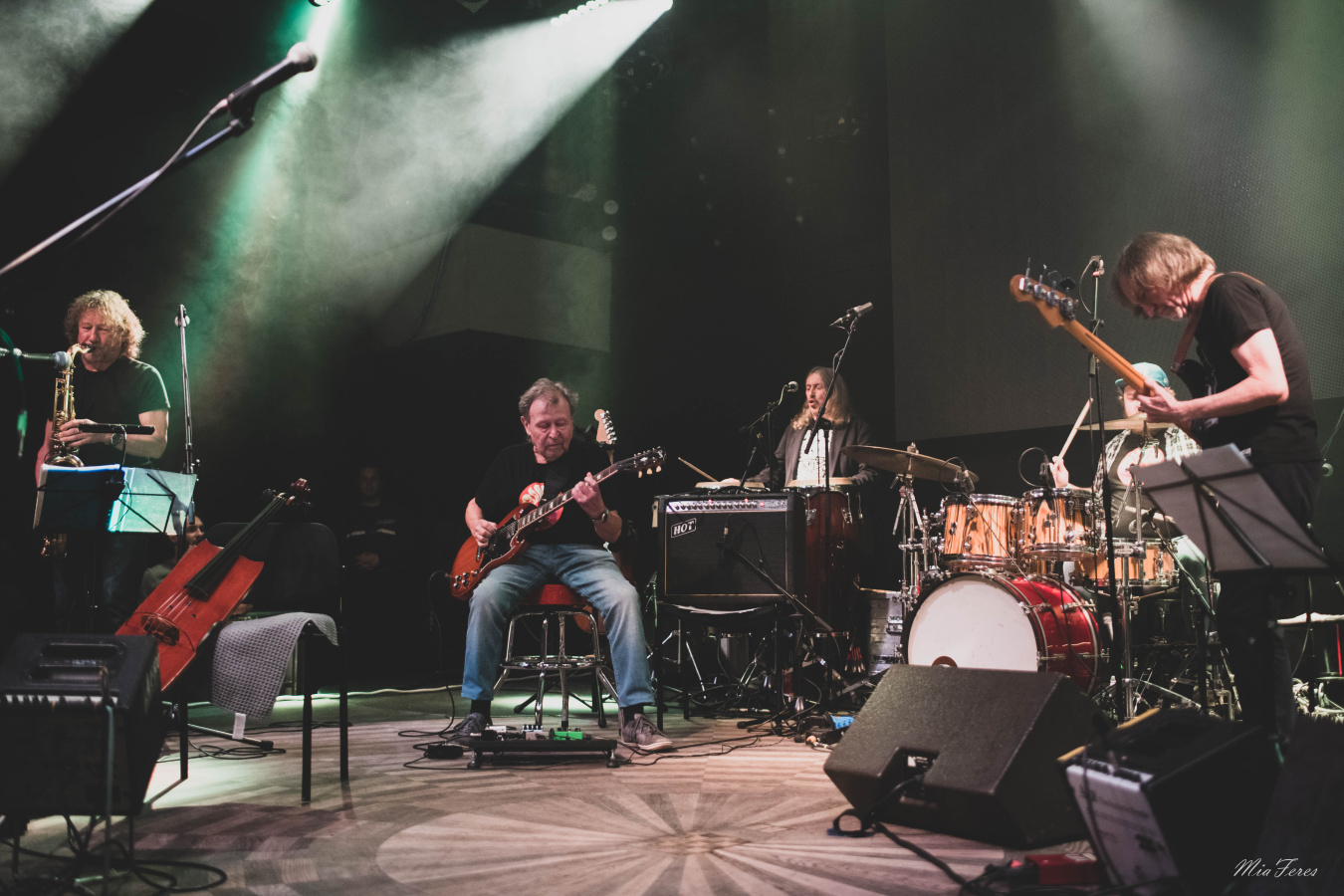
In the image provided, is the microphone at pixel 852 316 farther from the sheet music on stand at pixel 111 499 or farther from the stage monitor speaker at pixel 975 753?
the sheet music on stand at pixel 111 499

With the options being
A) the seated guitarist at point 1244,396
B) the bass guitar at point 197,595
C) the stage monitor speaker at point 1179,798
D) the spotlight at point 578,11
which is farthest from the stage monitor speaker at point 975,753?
the spotlight at point 578,11

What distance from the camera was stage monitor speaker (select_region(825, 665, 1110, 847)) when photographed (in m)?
2.37

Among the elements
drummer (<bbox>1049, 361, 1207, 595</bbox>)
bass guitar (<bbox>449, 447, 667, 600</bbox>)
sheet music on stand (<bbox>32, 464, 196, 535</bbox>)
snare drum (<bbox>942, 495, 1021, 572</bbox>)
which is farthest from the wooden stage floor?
drummer (<bbox>1049, 361, 1207, 595</bbox>)

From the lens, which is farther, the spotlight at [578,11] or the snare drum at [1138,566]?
the spotlight at [578,11]

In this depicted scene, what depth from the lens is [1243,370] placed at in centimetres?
279

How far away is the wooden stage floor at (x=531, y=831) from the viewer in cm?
225

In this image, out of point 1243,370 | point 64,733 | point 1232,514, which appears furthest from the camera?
point 1243,370

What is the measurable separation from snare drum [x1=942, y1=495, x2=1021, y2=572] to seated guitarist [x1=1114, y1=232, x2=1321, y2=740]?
1.78 metres

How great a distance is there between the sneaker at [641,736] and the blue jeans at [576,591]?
80mm

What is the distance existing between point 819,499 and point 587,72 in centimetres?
440

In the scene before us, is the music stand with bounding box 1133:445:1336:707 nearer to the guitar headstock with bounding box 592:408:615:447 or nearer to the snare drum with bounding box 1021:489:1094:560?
the snare drum with bounding box 1021:489:1094:560

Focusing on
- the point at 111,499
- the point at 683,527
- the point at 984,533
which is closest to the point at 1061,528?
the point at 984,533

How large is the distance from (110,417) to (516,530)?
197 cm

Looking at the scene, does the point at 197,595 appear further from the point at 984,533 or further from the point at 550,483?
the point at 984,533
